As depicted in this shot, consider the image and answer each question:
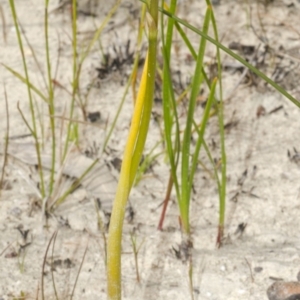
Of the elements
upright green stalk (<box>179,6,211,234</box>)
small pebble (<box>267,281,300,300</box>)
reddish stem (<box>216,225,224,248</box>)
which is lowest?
small pebble (<box>267,281,300,300</box>)

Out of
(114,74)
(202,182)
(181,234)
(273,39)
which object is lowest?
(181,234)

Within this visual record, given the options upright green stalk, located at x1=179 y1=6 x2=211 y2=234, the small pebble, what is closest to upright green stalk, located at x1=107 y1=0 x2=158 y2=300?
upright green stalk, located at x1=179 y1=6 x2=211 y2=234

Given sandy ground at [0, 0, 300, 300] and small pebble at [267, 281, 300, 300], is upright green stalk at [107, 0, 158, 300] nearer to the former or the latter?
sandy ground at [0, 0, 300, 300]

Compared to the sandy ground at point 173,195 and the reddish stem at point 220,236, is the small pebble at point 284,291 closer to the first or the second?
the sandy ground at point 173,195

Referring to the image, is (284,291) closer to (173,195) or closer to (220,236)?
(220,236)

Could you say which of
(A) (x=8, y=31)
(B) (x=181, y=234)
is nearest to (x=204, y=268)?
(B) (x=181, y=234)

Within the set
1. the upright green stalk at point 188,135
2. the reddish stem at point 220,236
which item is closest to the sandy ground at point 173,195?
the reddish stem at point 220,236

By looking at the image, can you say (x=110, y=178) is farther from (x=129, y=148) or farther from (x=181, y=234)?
(x=129, y=148)
